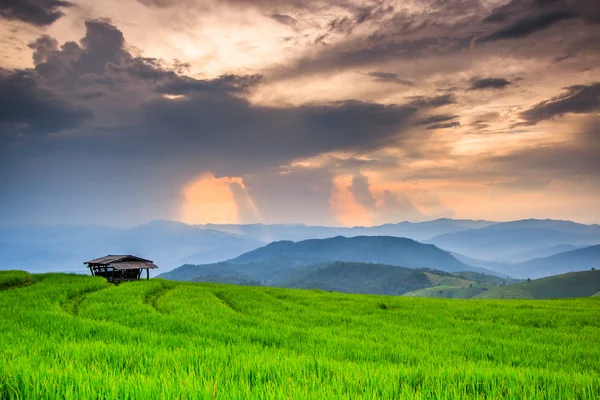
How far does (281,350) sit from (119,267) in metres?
49.2

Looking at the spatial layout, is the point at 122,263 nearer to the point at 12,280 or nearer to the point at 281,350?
the point at 12,280

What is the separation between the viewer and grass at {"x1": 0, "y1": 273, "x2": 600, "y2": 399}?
448cm

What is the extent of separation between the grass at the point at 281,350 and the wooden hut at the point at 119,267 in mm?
18489

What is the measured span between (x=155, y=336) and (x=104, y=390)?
10086 mm

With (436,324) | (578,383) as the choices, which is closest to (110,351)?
(578,383)

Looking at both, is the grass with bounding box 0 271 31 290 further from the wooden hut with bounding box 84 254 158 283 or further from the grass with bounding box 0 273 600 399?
the wooden hut with bounding box 84 254 158 283

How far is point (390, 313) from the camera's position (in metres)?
25.4

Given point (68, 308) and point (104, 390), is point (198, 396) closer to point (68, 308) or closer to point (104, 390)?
point (104, 390)

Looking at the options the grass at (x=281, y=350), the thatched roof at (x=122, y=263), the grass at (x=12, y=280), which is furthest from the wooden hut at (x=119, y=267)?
the grass at (x=281, y=350)

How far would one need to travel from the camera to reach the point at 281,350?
1082 centimetres

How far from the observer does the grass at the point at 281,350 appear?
14.7 ft

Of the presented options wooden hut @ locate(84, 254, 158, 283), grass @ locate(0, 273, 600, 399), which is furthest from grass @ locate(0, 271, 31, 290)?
wooden hut @ locate(84, 254, 158, 283)

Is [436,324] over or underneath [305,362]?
underneath

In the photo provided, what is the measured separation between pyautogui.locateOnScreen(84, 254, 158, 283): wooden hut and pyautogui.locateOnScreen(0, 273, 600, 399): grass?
18.5 meters
